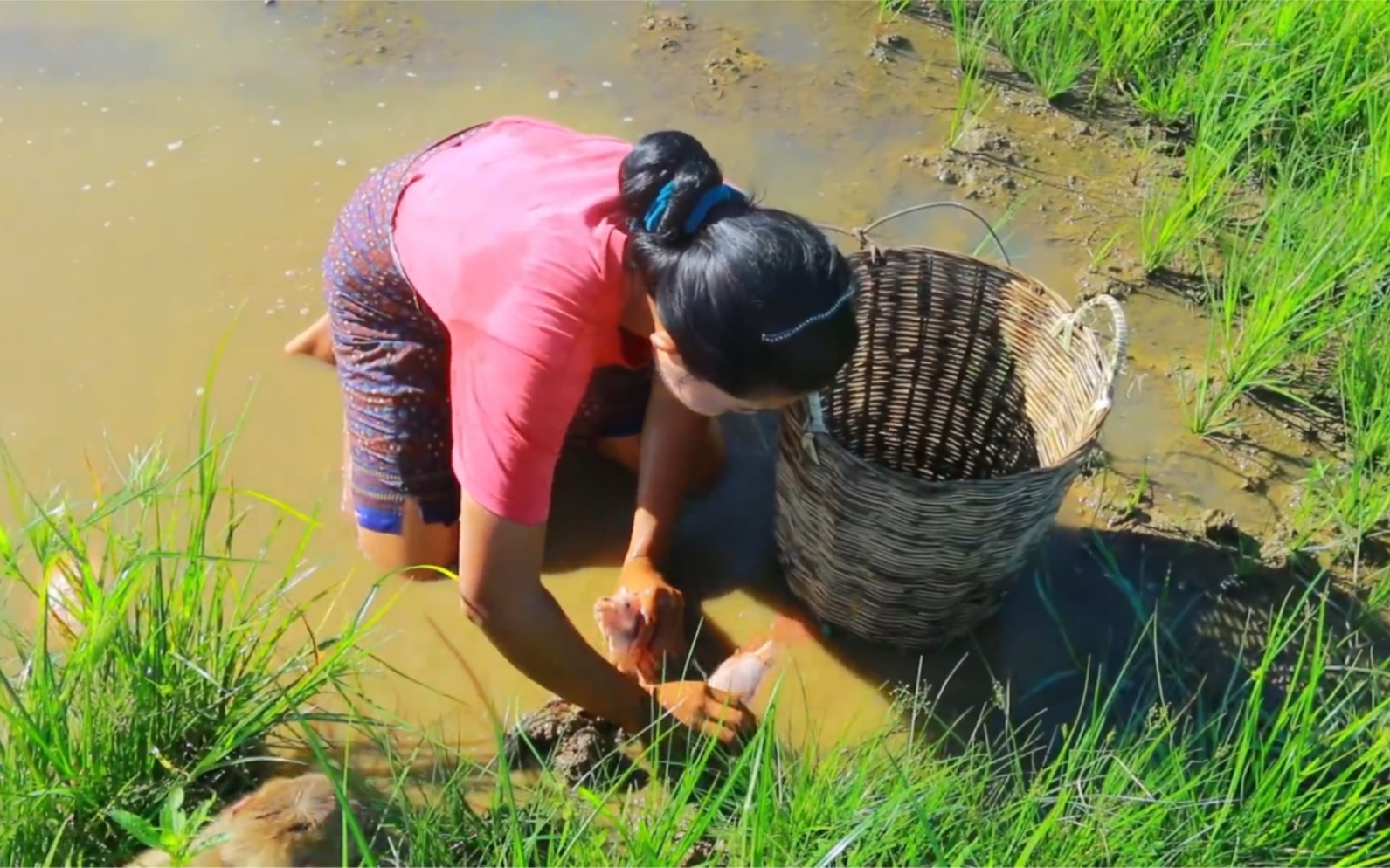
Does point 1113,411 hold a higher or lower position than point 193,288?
lower

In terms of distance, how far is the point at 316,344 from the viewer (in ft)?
8.73

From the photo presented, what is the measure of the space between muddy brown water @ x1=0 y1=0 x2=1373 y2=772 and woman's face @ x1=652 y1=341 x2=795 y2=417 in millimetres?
640

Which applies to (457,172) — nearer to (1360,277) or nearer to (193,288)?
(193,288)

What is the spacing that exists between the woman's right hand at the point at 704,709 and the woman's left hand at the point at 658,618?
16cm

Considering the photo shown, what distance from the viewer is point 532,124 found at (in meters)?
2.05

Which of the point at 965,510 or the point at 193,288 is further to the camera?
the point at 193,288

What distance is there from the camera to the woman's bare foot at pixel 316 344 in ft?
8.71

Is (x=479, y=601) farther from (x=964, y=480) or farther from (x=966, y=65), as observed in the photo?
(x=966, y=65)

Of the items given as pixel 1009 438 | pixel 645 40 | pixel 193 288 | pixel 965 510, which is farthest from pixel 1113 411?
pixel 193 288

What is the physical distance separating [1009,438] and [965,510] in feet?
1.87

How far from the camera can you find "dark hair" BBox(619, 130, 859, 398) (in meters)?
1.50

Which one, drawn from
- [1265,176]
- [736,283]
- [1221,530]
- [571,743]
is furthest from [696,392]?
[1265,176]

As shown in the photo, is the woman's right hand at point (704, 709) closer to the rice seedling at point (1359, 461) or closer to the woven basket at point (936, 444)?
the woven basket at point (936, 444)

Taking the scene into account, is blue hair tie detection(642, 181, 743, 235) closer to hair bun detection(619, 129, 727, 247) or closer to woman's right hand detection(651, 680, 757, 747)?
hair bun detection(619, 129, 727, 247)
